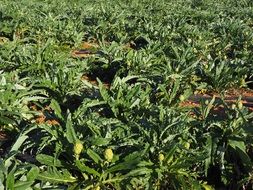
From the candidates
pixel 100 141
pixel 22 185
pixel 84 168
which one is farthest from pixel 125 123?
pixel 22 185

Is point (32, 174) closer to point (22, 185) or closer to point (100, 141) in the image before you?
point (22, 185)

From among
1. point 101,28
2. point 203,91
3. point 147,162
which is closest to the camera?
point 147,162

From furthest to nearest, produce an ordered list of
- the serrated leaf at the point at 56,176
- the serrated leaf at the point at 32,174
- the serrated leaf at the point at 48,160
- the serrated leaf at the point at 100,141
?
the serrated leaf at the point at 100,141, the serrated leaf at the point at 48,160, the serrated leaf at the point at 56,176, the serrated leaf at the point at 32,174

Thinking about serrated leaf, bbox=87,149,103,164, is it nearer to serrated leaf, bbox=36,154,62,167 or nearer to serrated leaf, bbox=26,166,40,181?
serrated leaf, bbox=36,154,62,167

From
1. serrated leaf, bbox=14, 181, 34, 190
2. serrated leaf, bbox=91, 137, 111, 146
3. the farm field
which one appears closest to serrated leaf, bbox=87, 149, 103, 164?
the farm field

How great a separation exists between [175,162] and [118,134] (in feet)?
2.05

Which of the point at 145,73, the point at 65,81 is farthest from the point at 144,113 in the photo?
the point at 145,73

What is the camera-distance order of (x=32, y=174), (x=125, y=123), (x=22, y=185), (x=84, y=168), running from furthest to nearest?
(x=125, y=123) → (x=84, y=168) → (x=32, y=174) → (x=22, y=185)

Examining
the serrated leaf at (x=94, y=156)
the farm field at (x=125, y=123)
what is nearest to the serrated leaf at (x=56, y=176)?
the farm field at (x=125, y=123)

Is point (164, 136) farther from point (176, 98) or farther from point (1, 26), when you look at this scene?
point (1, 26)

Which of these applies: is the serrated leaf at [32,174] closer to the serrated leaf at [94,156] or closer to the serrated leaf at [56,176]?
the serrated leaf at [56,176]

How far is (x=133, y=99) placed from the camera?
4836 millimetres

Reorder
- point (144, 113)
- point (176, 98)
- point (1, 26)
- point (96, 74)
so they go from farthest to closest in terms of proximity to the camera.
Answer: point (1, 26), point (96, 74), point (176, 98), point (144, 113)

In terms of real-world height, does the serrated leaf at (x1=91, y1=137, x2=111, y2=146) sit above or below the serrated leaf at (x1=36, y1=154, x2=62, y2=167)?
above
